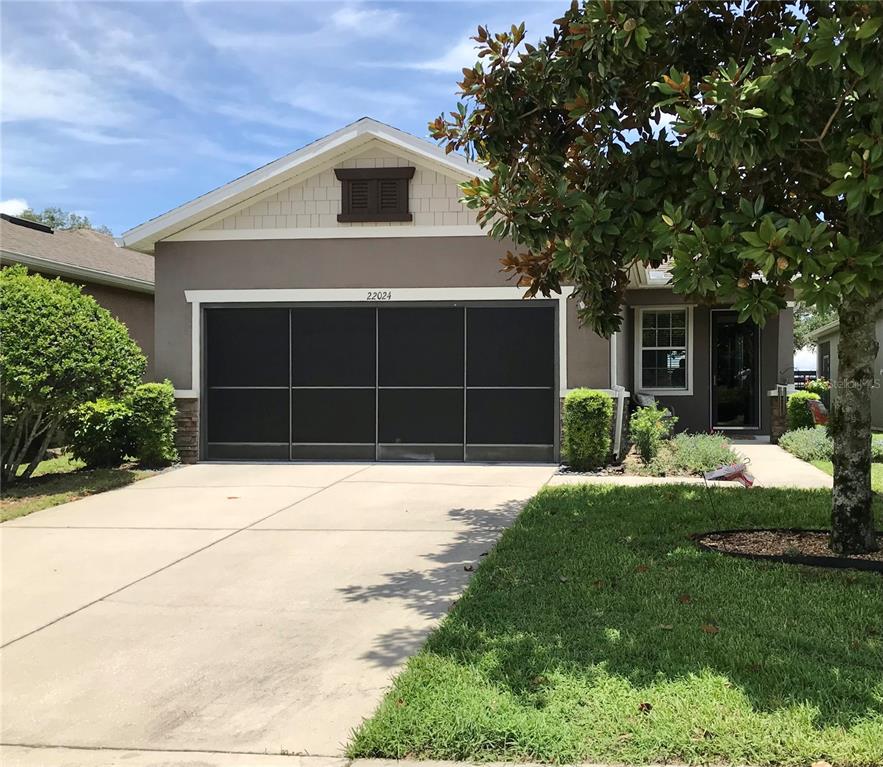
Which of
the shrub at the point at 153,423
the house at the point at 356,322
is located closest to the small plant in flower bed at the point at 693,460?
the house at the point at 356,322

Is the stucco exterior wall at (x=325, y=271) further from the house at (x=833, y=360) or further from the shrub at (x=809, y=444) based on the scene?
the house at (x=833, y=360)

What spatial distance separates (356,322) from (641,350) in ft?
20.8

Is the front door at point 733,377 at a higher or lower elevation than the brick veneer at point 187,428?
higher

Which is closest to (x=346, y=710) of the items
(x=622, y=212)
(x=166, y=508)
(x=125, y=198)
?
(x=622, y=212)

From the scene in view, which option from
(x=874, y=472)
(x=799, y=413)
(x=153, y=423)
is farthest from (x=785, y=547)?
(x=799, y=413)

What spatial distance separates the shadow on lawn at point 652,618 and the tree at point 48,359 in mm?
5434

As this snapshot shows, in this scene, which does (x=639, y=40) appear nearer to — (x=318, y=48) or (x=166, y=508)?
(x=318, y=48)

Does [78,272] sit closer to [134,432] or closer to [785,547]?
[134,432]

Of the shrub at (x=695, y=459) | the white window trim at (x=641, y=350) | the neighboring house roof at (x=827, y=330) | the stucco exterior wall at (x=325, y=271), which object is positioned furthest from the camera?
the neighboring house roof at (x=827, y=330)

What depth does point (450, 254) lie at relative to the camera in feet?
39.9

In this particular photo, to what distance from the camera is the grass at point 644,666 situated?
11.0ft

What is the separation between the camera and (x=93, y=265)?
15188 millimetres

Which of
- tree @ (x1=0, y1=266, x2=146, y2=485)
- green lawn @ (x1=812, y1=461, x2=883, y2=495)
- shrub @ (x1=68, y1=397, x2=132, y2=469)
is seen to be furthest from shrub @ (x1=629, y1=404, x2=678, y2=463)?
shrub @ (x1=68, y1=397, x2=132, y2=469)

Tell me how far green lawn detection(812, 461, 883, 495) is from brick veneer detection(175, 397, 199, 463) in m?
9.26
